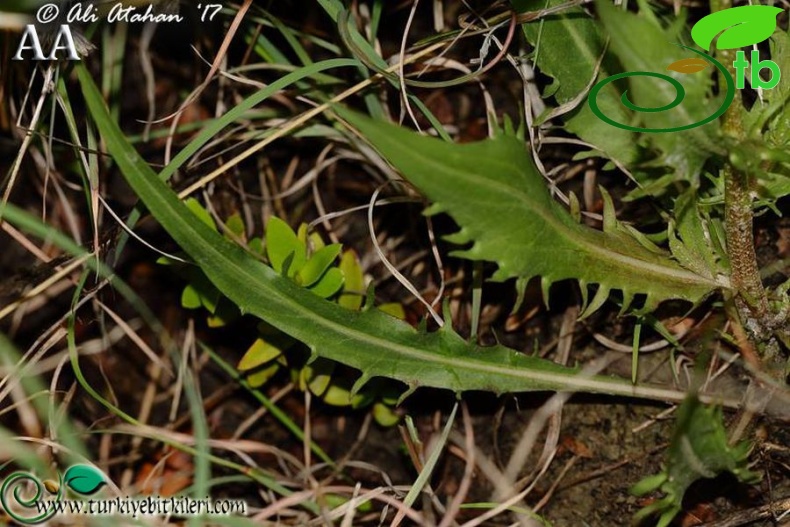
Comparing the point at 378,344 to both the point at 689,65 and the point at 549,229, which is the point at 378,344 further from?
the point at 689,65

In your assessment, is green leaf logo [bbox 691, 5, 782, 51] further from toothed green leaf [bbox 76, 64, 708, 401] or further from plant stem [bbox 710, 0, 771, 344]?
A: toothed green leaf [bbox 76, 64, 708, 401]

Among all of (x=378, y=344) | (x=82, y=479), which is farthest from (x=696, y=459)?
(x=82, y=479)

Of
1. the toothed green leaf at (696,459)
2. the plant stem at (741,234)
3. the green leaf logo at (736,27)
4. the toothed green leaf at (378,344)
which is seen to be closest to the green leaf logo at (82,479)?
the toothed green leaf at (378,344)

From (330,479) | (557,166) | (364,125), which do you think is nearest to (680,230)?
(557,166)

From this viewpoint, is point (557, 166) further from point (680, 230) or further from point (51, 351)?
point (51, 351)

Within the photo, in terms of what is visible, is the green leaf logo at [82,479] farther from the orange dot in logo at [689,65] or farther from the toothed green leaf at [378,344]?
the orange dot in logo at [689,65]

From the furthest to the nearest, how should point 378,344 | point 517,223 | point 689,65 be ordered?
point 378,344 < point 517,223 < point 689,65

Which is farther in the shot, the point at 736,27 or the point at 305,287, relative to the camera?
the point at 305,287
